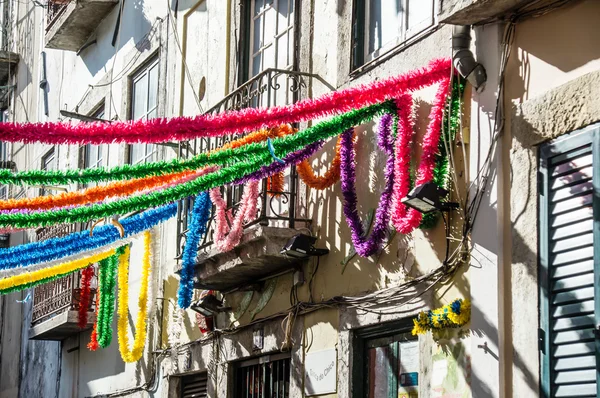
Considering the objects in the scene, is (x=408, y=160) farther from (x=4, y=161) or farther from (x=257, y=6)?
(x=4, y=161)

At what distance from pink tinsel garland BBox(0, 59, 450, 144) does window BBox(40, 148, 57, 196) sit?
9768 millimetres

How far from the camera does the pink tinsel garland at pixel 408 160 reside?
8477 mm

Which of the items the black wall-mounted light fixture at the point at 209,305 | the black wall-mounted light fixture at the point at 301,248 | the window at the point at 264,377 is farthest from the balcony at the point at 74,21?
the black wall-mounted light fixture at the point at 301,248

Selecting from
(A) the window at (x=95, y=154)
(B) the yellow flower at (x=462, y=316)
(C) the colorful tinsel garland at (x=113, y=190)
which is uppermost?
(A) the window at (x=95, y=154)

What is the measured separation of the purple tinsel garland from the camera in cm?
906

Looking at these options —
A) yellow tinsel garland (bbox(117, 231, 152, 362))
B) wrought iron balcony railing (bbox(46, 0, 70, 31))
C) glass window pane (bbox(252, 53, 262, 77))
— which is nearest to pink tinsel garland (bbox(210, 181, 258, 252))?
glass window pane (bbox(252, 53, 262, 77))

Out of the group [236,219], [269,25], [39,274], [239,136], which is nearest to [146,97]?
[39,274]

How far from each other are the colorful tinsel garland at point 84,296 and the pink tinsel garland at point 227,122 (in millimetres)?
6745

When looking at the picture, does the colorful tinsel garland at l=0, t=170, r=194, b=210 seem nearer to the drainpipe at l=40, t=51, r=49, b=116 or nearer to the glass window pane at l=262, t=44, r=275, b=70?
the glass window pane at l=262, t=44, r=275, b=70

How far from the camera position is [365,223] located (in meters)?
9.59

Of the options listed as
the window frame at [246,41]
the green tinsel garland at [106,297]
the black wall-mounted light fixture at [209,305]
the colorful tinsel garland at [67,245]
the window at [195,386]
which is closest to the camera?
the colorful tinsel garland at [67,245]

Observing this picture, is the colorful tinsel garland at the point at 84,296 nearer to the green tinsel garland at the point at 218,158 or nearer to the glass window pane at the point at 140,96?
the glass window pane at the point at 140,96

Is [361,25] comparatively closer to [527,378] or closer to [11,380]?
[527,378]

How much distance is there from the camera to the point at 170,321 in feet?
44.2
